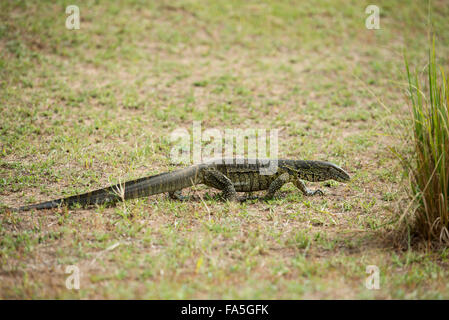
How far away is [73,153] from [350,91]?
661 centimetres

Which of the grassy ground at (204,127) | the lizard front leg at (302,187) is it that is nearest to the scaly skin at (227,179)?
the lizard front leg at (302,187)

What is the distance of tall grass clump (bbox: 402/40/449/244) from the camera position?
4.97 meters

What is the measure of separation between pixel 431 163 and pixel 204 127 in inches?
208

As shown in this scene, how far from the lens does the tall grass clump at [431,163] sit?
497 cm

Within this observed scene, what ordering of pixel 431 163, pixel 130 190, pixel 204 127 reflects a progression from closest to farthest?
pixel 431 163 < pixel 130 190 < pixel 204 127

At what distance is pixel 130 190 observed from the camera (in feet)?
19.7

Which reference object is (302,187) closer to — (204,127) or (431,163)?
(431,163)

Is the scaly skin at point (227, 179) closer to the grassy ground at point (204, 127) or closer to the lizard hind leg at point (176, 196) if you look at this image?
the lizard hind leg at point (176, 196)

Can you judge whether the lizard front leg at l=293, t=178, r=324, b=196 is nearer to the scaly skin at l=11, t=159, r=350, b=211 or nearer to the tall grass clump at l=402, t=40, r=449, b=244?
the scaly skin at l=11, t=159, r=350, b=211

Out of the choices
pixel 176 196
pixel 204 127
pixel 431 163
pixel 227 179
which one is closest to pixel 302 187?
pixel 227 179

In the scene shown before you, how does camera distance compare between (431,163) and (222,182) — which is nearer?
(431,163)

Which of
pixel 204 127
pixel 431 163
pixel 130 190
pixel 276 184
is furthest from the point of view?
pixel 204 127

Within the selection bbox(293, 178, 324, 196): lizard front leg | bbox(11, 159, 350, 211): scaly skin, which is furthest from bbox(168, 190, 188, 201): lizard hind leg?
bbox(293, 178, 324, 196): lizard front leg

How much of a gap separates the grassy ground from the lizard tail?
134 mm
